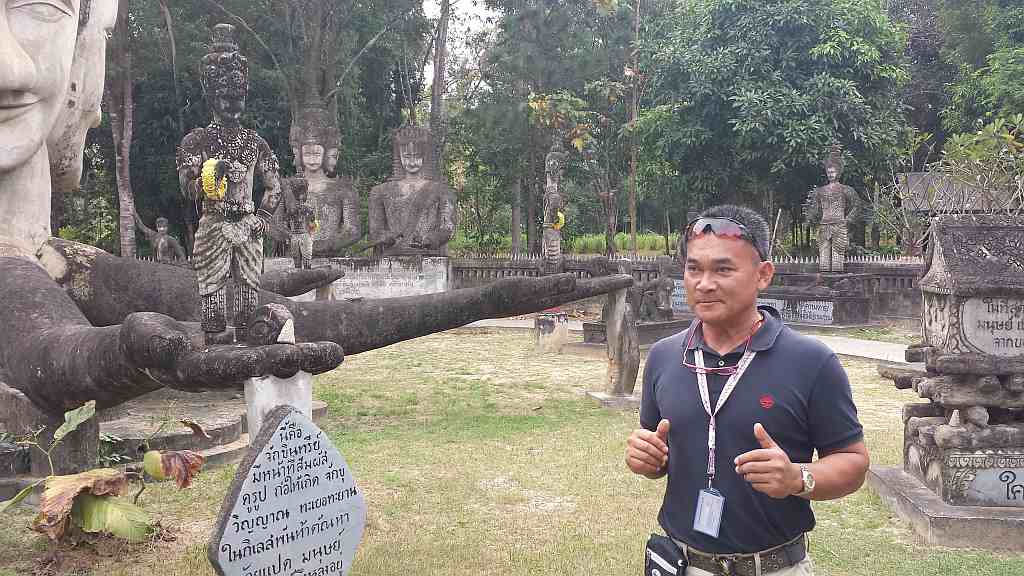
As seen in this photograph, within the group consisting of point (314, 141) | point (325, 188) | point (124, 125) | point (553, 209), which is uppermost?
point (124, 125)

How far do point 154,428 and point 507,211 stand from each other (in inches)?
1083

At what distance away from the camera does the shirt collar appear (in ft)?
7.62

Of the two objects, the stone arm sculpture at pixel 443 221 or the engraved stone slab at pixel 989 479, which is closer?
the engraved stone slab at pixel 989 479

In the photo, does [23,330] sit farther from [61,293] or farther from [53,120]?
[53,120]

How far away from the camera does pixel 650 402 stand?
8.48 feet

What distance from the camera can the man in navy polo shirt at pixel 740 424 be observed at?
2.27 metres

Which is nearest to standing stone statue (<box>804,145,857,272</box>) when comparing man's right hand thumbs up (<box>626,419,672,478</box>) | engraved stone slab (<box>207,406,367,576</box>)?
engraved stone slab (<box>207,406,367,576</box>)

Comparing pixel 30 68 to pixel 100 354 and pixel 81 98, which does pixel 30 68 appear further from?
pixel 100 354

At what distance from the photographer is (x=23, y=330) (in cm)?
474

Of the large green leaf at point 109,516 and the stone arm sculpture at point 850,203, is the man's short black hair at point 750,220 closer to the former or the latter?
the large green leaf at point 109,516

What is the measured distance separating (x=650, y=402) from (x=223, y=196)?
8.60 feet

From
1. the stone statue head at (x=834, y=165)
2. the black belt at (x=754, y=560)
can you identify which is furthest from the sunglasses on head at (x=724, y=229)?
the stone statue head at (x=834, y=165)

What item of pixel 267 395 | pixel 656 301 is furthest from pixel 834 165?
pixel 267 395

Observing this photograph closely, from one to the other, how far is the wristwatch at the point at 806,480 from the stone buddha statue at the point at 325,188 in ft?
52.9
